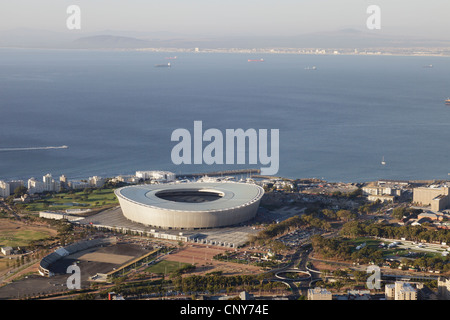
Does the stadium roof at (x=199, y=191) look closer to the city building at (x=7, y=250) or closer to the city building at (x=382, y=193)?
the city building at (x=7, y=250)

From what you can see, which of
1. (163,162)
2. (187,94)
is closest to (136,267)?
(163,162)

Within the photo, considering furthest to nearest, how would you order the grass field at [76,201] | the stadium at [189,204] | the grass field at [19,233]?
the grass field at [76,201] → the stadium at [189,204] → the grass field at [19,233]

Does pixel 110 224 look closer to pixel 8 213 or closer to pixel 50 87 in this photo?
pixel 8 213

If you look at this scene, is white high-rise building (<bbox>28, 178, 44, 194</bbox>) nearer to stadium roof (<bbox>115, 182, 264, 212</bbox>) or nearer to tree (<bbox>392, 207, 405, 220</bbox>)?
stadium roof (<bbox>115, 182, 264, 212</bbox>)

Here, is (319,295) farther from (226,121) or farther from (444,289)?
(226,121)

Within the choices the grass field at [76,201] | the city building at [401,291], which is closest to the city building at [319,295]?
the city building at [401,291]

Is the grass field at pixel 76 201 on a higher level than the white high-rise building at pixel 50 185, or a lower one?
lower
